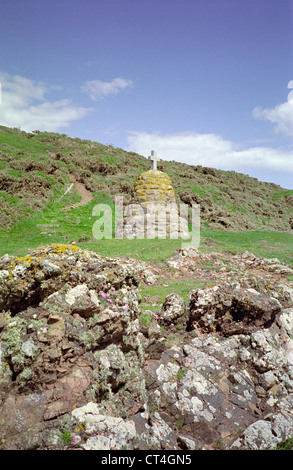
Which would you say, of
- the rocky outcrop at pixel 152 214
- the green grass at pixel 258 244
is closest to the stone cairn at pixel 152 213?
the rocky outcrop at pixel 152 214

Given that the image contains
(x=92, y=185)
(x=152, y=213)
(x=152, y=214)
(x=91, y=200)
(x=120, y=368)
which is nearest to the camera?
(x=120, y=368)

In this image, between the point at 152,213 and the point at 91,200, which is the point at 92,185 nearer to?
the point at 91,200

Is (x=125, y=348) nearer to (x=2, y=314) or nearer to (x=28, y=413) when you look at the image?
(x=28, y=413)

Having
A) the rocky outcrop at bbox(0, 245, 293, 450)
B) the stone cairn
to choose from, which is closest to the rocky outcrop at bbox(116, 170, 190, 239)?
the stone cairn

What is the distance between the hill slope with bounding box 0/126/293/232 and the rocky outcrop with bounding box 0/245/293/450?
79.2 feet

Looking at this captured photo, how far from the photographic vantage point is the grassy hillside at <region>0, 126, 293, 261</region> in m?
25.2

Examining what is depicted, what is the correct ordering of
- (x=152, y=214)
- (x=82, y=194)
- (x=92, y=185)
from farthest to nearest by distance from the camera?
(x=92, y=185), (x=82, y=194), (x=152, y=214)

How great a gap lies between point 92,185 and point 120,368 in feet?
138

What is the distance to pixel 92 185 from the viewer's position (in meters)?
44.8

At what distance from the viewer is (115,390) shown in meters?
5.56

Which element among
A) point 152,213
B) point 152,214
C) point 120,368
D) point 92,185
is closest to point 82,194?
point 92,185

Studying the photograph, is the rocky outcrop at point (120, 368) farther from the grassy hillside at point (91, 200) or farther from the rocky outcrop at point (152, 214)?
the rocky outcrop at point (152, 214)

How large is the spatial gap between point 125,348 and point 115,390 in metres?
0.97

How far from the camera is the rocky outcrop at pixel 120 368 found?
4.67 metres
